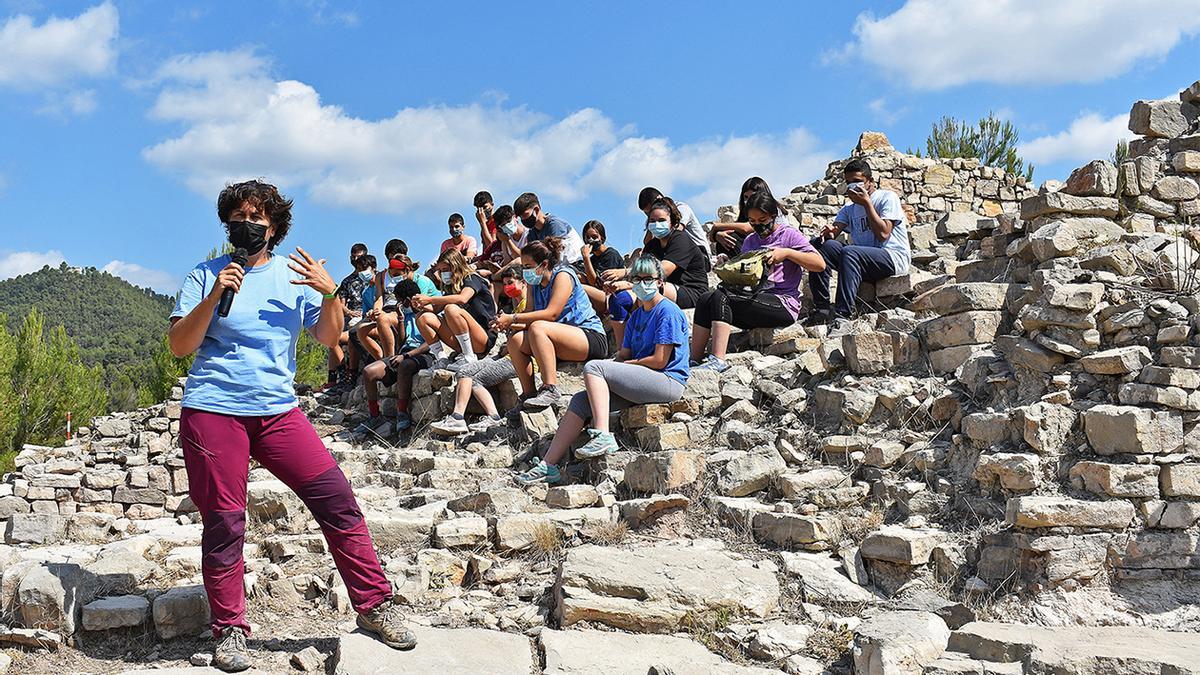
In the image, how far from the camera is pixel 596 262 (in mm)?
9250

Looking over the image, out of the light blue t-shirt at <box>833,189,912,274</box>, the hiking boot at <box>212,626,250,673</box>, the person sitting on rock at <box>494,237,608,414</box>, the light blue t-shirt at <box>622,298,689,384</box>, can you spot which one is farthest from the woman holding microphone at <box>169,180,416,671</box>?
the light blue t-shirt at <box>833,189,912,274</box>

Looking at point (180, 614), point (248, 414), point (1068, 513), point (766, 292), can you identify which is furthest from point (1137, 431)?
point (180, 614)

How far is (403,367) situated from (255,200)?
5006 mm

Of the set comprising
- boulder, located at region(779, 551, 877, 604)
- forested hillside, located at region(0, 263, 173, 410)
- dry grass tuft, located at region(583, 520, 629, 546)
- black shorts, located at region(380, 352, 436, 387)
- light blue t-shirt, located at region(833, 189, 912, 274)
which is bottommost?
boulder, located at region(779, 551, 877, 604)

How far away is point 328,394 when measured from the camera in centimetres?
1091

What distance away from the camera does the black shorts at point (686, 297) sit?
8.27 meters

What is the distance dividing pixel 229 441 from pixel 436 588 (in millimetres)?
1542

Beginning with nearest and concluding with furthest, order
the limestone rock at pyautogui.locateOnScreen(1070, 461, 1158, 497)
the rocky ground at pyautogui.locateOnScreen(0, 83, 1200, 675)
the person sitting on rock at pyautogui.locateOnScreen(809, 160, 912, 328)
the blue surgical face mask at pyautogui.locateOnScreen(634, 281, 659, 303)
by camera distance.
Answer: the rocky ground at pyautogui.locateOnScreen(0, 83, 1200, 675) < the limestone rock at pyautogui.locateOnScreen(1070, 461, 1158, 497) < the blue surgical face mask at pyautogui.locateOnScreen(634, 281, 659, 303) < the person sitting on rock at pyautogui.locateOnScreen(809, 160, 912, 328)

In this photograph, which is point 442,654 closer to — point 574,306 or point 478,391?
point 574,306

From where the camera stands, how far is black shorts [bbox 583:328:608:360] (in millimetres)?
7594

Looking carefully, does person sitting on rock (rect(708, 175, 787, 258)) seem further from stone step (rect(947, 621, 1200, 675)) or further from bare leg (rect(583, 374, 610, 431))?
stone step (rect(947, 621, 1200, 675))

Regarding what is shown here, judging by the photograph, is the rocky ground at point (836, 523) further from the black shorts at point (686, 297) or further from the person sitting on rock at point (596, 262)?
the person sitting on rock at point (596, 262)

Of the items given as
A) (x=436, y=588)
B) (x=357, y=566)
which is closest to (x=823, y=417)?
(x=436, y=588)

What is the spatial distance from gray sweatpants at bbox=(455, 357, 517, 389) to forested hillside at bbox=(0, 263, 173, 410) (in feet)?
110
